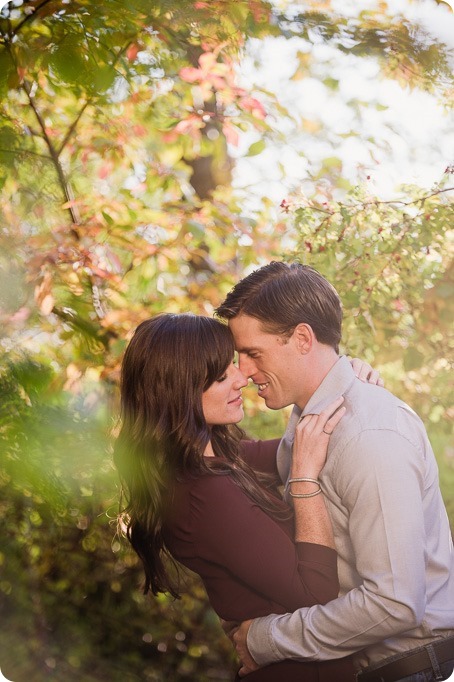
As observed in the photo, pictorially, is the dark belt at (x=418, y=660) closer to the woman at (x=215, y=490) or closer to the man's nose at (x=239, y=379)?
the woman at (x=215, y=490)

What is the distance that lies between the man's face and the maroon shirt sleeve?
0.35 meters

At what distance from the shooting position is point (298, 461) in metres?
2.09

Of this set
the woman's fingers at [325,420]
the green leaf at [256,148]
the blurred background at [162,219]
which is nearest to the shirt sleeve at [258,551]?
the woman's fingers at [325,420]

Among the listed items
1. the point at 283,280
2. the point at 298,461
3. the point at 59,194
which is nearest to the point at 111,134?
the point at 59,194

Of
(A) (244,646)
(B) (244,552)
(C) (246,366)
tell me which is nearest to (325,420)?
(C) (246,366)

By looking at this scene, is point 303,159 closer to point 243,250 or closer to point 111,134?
point 243,250

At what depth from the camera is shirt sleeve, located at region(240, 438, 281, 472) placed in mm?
2521

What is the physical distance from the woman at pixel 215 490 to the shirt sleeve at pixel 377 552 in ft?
0.26

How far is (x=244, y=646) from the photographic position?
2.15 metres

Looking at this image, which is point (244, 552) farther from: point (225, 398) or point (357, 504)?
point (225, 398)

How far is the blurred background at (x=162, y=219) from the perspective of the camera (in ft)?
8.58

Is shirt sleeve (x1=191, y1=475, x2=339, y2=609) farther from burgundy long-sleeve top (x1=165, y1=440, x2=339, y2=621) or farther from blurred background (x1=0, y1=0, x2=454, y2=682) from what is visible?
blurred background (x1=0, y1=0, x2=454, y2=682)

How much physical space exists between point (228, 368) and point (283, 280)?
11.0 inches

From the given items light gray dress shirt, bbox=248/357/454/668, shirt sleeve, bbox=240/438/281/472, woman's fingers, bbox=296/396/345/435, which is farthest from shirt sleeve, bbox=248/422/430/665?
shirt sleeve, bbox=240/438/281/472
